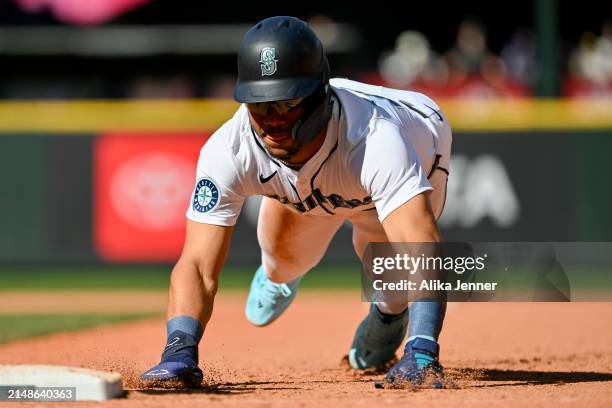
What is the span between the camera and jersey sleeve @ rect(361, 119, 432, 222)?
4.23 meters

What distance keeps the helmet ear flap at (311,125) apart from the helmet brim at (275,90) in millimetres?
88

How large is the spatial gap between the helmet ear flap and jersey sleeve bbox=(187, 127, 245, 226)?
0.32 meters

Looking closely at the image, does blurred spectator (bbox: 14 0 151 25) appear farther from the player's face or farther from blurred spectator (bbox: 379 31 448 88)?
the player's face

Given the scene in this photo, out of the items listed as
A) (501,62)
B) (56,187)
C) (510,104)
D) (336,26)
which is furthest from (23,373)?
(336,26)

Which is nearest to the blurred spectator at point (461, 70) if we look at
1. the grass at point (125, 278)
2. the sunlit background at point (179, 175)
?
the sunlit background at point (179, 175)

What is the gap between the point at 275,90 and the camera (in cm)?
427

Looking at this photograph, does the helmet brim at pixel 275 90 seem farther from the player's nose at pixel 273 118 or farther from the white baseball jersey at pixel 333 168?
the white baseball jersey at pixel 333 168

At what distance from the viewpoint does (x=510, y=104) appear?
1131 cm

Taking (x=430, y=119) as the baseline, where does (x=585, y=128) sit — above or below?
above

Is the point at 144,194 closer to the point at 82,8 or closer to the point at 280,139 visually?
the point at 82,8

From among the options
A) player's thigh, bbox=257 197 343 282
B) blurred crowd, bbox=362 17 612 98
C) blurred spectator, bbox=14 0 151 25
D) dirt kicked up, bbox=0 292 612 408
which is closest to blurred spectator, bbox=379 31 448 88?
blurred crowd, bbox=362 17 612 98

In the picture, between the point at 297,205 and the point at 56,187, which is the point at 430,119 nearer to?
the point at 297,205

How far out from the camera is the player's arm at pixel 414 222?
13.7ft

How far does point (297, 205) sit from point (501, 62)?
1060 centimetres
